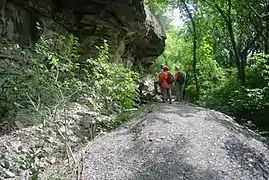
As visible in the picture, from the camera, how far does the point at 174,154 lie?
6.55 metres

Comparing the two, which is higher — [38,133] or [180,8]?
[180,8]

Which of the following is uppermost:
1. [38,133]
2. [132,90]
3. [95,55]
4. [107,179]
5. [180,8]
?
[180,8]

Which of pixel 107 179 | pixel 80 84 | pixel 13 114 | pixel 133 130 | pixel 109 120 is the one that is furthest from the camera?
pixel 109 120

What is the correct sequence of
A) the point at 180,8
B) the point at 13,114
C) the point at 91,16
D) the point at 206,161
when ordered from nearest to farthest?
the point at 206,161, the point at 13,114, the point at 91,16, the point at 180,8

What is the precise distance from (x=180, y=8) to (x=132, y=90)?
45.2 ft

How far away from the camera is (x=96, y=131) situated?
8570mm

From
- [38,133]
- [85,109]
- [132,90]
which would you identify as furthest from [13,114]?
[132,90]

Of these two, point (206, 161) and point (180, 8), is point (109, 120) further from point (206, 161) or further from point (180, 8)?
point (180, 8)

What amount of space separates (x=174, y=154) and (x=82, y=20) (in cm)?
822

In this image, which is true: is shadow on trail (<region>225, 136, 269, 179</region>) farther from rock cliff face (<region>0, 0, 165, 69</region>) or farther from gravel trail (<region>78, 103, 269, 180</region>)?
rock cliff face (<region>0, 0, 165, 69</region>)

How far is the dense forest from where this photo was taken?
12.8m

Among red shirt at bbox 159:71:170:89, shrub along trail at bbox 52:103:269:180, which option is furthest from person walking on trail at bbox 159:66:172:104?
shrub along trail at bbox 52:103:269:180

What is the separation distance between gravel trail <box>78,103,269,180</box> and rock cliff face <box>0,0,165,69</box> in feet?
15.6

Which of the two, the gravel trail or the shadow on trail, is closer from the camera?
the gravel trail
